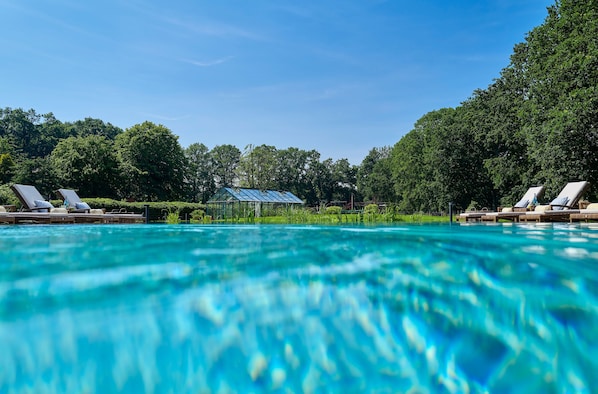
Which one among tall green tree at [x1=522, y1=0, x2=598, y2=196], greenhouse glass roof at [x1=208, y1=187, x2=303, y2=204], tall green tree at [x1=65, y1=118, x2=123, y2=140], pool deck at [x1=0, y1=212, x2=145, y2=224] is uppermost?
tall green tree at [x1=65, y1=118, x2=123, y2=140]

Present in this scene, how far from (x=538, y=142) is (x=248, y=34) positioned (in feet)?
44.5

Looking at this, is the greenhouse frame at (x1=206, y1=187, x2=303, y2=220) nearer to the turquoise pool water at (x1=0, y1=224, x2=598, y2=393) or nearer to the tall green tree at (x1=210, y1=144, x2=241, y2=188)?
the turquoise pool water at (x1=0, y1=224, x2=598, y2=393)

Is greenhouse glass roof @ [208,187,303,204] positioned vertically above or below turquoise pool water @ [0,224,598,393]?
above

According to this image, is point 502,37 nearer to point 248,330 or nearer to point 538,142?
point 538,142

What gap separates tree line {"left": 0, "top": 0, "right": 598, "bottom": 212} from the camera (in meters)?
14.3

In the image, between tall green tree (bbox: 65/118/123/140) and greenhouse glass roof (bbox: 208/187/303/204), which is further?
tall green tree (bbox: 65/118/123/140)

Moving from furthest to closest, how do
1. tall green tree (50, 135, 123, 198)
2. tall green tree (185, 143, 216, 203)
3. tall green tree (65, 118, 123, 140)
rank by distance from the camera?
tall green tree (185, 143, 216, 203)
tall green tree (65, 118, 123, 140)
tall green tree (50, 135, 123, 198)

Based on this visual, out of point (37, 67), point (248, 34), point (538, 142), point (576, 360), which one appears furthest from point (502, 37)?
point (37, 67)

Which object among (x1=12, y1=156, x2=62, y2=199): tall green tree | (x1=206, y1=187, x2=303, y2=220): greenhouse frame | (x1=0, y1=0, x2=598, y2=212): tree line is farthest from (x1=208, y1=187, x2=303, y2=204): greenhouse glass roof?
(x1=12, y1=156, x2=62, y2=199): tall green tree

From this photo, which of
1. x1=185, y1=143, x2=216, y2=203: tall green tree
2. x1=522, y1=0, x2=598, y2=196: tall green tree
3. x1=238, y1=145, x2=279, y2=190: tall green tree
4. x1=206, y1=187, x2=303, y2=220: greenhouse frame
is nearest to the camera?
x1=522, y1=0, x2=598, y2=196: tall green tree

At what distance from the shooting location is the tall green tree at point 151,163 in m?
33.1

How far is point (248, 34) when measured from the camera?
1456cm

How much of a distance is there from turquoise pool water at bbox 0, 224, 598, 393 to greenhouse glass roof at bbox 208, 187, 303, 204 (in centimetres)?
2148

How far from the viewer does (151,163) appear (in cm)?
3438
